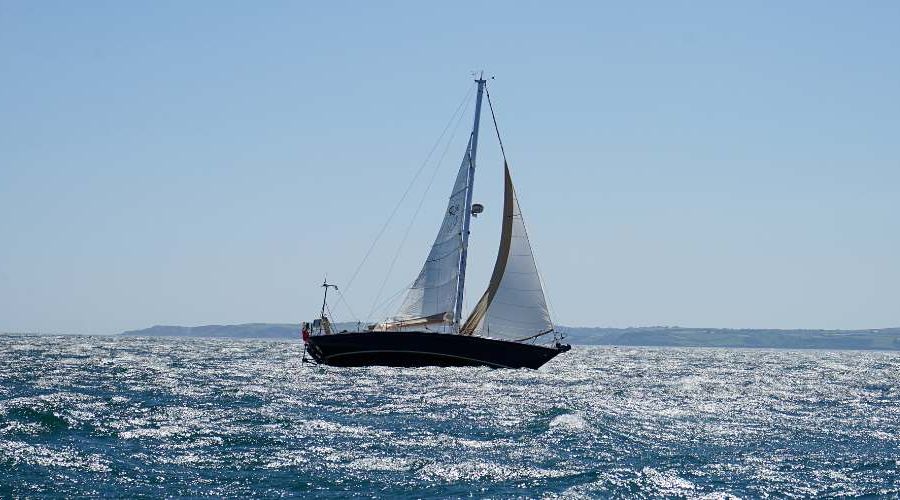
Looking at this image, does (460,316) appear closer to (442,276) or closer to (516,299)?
(442,276)

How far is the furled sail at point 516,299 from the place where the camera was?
53844 millimetres

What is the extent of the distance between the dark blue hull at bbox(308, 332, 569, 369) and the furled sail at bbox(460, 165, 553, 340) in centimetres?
92

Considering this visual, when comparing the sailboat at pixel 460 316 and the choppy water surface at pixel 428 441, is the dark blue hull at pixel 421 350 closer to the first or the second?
the sailboat at pixel 460 316

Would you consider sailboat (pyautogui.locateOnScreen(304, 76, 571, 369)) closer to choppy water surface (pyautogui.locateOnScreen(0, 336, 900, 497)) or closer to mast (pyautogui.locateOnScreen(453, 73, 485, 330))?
mast (pyautogui.locateOnScreen(453, 73, 485, 330))

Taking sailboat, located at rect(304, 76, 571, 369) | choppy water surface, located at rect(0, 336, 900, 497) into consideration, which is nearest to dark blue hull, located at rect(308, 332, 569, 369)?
sailboat, located at rect(304, 76, 571, 369)

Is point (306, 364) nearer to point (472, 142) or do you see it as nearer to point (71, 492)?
point (472, 142)

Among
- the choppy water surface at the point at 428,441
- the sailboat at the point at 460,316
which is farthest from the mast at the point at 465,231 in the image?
the choppy water surface at the point at 428,441

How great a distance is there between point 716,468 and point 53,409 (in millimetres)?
17559

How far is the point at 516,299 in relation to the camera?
53812 mm

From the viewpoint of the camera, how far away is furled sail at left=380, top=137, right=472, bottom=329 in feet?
185

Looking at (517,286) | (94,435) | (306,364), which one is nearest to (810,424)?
(94,435)

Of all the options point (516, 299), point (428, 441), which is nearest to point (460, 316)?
point (516, 299)

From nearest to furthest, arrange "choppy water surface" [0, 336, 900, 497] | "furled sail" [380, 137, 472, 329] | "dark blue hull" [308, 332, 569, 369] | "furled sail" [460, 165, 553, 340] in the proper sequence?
"choppy water surface" [0, 336, 900, 497] < "dark blue hull" [308, 332, 569, 369] < "furled sail" [460, 165, 553, 340] < "furled sail" [380, 137, 472, 329]

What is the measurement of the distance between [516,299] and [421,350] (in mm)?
5388
